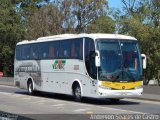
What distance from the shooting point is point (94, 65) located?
22562 mm

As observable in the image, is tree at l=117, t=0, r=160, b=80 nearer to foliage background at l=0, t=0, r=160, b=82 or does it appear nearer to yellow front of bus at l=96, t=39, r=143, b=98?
foliage background at l=0, t=0, r=160, b=82

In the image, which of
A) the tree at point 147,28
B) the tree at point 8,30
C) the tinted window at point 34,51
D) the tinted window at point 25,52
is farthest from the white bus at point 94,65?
the tree at point 8,30

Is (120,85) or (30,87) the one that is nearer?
(120,85)

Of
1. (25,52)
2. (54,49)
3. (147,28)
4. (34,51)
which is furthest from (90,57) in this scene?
(147,28)

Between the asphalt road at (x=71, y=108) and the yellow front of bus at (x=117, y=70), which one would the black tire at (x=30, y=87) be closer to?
the asphalt road at (x=71, y=108)

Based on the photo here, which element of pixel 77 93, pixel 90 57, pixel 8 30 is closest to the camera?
pixel 90 57

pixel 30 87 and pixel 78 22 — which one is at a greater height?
pixel 78 22

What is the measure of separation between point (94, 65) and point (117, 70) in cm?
112

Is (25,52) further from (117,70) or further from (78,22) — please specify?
(78,22)

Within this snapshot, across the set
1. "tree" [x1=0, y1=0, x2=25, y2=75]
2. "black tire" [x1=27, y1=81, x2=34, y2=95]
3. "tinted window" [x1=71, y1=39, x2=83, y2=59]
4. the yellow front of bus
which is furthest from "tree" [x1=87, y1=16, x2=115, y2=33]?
the yellow front of bus

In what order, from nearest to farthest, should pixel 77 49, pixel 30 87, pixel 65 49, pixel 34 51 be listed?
1. pixel 77 49
2. pixel 65 49
3. pixel 34 51
4. pixel 30 87

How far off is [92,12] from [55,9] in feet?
13.4

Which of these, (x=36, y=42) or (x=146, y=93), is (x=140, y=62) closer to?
(x=146, y=93)

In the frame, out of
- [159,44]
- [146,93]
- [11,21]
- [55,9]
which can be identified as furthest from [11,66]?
[146,93]
